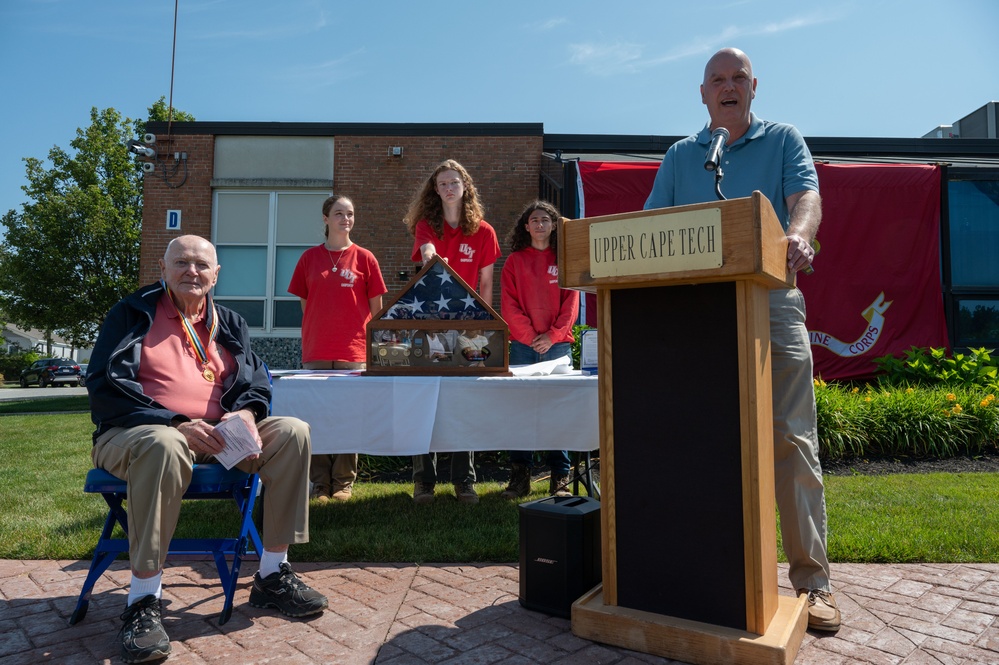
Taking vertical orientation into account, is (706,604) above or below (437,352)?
below

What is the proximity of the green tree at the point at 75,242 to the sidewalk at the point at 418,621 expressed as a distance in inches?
945

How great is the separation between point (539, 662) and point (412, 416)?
1617 mm

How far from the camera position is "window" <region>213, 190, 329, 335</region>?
13.1 m

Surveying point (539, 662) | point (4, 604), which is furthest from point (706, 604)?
point (4, 604)

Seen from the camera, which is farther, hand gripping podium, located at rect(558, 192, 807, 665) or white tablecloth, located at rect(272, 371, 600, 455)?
white tablecloth, located at rect(272, 371, 600, 455)

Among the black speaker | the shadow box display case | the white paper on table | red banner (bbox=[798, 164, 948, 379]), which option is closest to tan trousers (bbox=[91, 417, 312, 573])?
the black speaker

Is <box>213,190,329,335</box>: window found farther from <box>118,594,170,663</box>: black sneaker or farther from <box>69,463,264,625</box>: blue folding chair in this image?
<box>118,594,170,663</box>: black sneaker

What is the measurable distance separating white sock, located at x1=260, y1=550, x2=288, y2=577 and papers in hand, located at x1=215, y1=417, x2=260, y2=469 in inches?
17.3

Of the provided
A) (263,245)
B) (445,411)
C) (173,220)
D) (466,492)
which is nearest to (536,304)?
(445,411)

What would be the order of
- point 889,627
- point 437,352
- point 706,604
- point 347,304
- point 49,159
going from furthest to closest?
point 49,159, point 347,304, point 437,352, point 889,627, point 706,604

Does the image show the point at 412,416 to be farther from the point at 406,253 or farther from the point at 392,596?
the point at 406,253

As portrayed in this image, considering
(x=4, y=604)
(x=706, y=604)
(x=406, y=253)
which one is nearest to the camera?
(x=706, y=604)

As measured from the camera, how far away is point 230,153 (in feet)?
43.6

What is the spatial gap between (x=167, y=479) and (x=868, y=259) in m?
9.91
